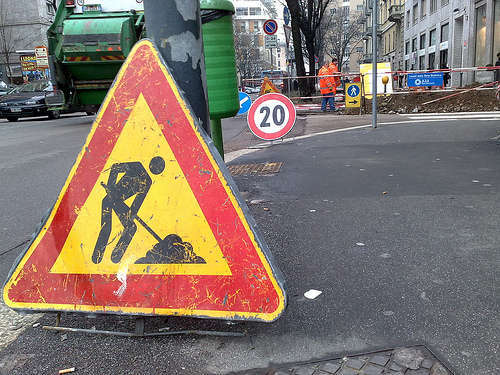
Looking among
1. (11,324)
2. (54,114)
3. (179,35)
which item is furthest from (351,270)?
(54,114)

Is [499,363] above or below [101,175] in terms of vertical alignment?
below

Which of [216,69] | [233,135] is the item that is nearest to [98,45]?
[233,135]

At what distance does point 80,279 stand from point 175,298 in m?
0.50

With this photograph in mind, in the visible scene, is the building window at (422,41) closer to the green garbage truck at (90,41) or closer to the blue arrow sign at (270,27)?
the blue arrow sign at (270,27)

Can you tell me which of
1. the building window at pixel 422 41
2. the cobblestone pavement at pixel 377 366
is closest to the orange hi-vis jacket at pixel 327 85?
the cobblestone pavement at pixel 377 366

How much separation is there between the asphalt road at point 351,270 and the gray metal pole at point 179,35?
139 centimetres

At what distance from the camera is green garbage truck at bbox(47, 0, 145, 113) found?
1268 cm

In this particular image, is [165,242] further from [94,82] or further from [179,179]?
[94,82]

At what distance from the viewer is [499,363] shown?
2123 mm

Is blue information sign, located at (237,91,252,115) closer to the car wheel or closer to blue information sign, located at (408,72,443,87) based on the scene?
blue information sign, located at (408,72,443,87)

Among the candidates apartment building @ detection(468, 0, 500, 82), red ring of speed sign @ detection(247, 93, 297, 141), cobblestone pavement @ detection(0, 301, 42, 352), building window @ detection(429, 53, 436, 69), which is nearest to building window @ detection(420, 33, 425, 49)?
building window @ detection(429, 53, 436, 69)

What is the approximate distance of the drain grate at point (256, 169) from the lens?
6714mm

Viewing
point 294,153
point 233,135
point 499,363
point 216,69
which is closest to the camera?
point 499,363

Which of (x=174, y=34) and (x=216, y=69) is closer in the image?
(x=174, y=34)
